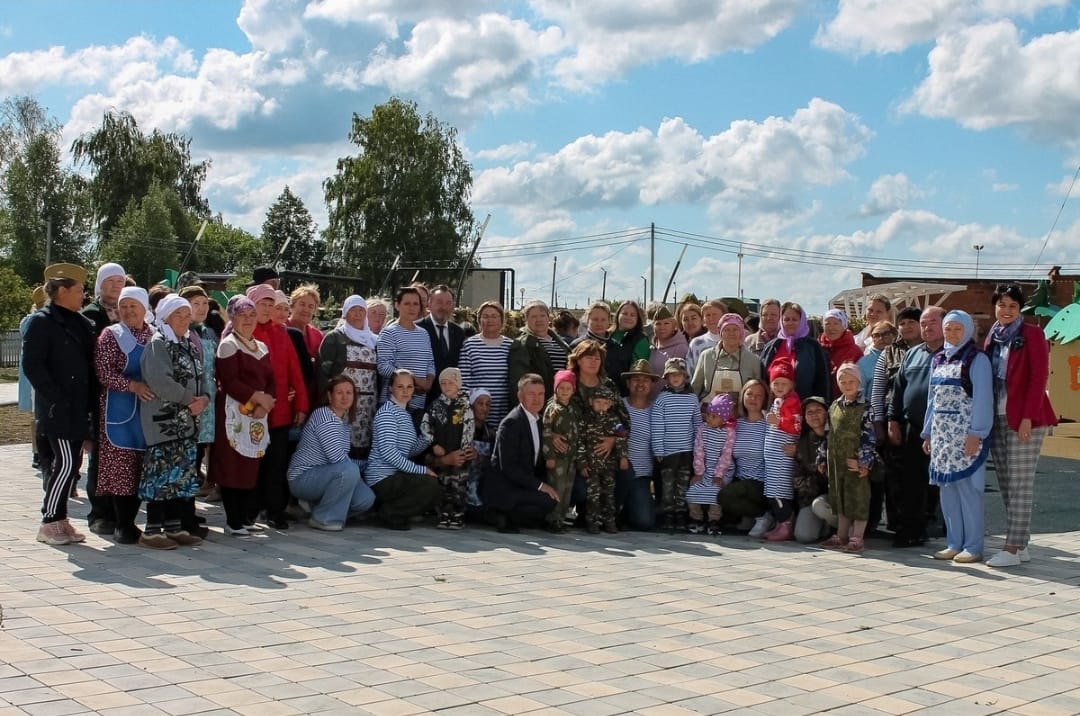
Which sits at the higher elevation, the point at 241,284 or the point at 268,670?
the point at 241,284

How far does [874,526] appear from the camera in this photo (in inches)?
336

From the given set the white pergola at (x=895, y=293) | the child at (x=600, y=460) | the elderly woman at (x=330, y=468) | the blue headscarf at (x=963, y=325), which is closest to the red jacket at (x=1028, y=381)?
the blue headscarf at (x=963, y=325)

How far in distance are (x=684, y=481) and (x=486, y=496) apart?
158cm

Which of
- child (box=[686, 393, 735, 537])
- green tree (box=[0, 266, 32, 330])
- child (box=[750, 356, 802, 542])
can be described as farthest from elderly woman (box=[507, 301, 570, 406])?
green tree (box=[0, 266, 32, 330])

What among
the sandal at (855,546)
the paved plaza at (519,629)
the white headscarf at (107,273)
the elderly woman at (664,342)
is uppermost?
the white headscarf at (107,273)

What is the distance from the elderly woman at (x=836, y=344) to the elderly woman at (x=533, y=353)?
222cm

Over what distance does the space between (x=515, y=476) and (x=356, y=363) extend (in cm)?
154

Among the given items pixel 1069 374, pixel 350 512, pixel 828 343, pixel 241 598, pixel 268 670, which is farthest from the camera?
pixel 1069 374

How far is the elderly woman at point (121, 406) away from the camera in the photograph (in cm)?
704

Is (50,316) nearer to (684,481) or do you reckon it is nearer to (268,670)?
(268,670)

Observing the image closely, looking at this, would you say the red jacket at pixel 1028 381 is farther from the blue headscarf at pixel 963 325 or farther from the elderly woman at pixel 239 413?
the elderly woman at pixel 239 413

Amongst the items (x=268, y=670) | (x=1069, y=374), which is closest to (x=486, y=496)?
(x=268, y=670)

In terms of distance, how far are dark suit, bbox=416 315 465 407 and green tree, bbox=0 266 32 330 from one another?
27.9 m

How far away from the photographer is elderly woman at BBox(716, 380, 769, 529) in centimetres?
850
